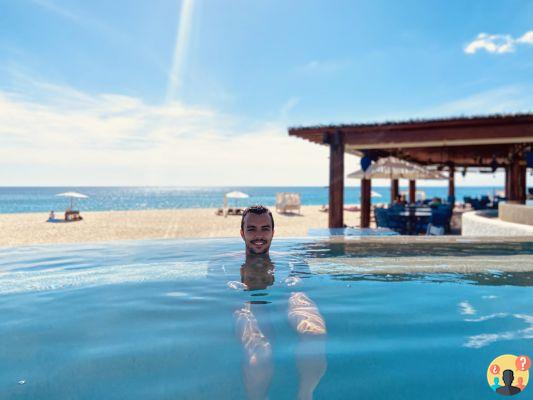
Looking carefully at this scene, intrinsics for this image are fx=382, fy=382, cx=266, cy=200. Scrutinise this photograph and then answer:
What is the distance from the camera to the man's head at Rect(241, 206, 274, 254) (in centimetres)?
396

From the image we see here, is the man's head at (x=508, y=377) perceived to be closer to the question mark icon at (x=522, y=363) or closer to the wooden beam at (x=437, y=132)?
the question mark icon at (x=522, y=363)

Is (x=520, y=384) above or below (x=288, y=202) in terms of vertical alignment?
below

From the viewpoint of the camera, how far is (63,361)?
259 centimetres

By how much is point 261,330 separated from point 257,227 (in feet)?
4.18

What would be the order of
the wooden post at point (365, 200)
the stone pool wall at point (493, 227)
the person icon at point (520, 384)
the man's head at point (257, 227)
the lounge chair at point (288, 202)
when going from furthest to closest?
the lounge chair at point (288, 202) < the wooden post at point (365, 200) < the stone pool wall at point (493, 227) < the man's head at point (257, 227) < the person icon at point (520, 384)

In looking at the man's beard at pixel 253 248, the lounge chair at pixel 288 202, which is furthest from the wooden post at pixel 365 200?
the lounge chair at pixel 288 202

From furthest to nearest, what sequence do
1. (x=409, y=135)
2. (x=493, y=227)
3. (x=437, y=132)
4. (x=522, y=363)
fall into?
(x=409, y=135) < (x=437, y=132) < (x=493, y=227) < (x=522, y=363)

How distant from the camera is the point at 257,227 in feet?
13.2

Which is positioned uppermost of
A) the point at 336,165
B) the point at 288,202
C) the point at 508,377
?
the point at 336,165

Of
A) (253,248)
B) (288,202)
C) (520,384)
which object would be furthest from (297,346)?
(288,202)

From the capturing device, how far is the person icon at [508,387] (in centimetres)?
211

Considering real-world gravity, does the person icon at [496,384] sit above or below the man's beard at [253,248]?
below

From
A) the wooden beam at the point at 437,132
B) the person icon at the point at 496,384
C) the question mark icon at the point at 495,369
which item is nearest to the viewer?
the person icon at the point at 496,384

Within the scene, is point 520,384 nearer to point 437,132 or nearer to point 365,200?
point 437,132
